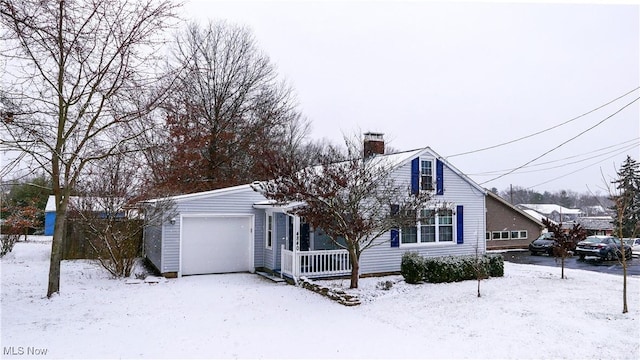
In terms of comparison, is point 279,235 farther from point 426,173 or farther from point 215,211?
point 426,173

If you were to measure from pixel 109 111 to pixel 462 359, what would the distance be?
8316mm

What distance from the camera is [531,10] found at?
7.96m

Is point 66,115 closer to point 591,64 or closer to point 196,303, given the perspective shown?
point 196,303

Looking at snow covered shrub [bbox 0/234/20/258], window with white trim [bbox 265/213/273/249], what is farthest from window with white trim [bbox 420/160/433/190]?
snow covered shrub [bbox 0/234/20/258]

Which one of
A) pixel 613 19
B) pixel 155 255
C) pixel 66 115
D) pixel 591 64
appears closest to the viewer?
pixel 613 19

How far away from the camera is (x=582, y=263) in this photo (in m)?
20.1

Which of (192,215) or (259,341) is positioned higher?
(192,215)

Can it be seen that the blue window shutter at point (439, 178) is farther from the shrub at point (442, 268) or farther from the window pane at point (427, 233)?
the shrub at point (442, 268)

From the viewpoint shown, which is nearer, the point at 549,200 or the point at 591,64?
the point at 591,64

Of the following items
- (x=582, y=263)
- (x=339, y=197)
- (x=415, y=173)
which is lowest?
(x=582, y=263)

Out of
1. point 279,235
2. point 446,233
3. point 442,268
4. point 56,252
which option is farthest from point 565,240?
point 56,252

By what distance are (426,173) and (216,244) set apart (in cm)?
754

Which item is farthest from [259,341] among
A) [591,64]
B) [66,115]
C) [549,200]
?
[549,200]

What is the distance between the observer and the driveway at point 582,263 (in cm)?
1791
